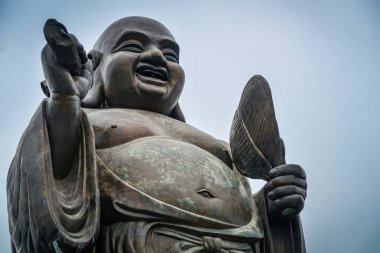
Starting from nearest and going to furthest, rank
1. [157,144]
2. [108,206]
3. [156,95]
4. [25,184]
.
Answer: [25,184], [108,206], [157,144], [156,95]

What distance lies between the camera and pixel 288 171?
236 inches

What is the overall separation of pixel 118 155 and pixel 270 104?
4.50ft

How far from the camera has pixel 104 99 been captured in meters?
7.37

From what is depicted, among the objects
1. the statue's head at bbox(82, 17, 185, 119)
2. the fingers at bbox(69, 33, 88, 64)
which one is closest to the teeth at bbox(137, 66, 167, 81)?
the statue's head at bbox(82, 17, 185, 119)

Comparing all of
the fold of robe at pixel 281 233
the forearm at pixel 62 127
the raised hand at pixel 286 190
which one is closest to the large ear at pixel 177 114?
the fold of robe at pixel 281 233

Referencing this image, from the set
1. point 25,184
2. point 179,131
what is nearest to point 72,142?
point 25,184

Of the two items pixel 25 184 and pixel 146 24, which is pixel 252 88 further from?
pixel 25 184

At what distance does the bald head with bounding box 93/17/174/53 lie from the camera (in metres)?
7.40

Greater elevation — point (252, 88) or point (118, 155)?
point (252, 88)

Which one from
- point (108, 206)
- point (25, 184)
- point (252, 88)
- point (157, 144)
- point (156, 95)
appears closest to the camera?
point (25, 184)

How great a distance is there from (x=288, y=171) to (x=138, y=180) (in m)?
1.18

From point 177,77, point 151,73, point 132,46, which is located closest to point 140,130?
point 151,73

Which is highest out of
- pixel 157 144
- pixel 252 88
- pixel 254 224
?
pixel 252 88

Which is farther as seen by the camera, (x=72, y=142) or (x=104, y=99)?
(x=104, y=99)
